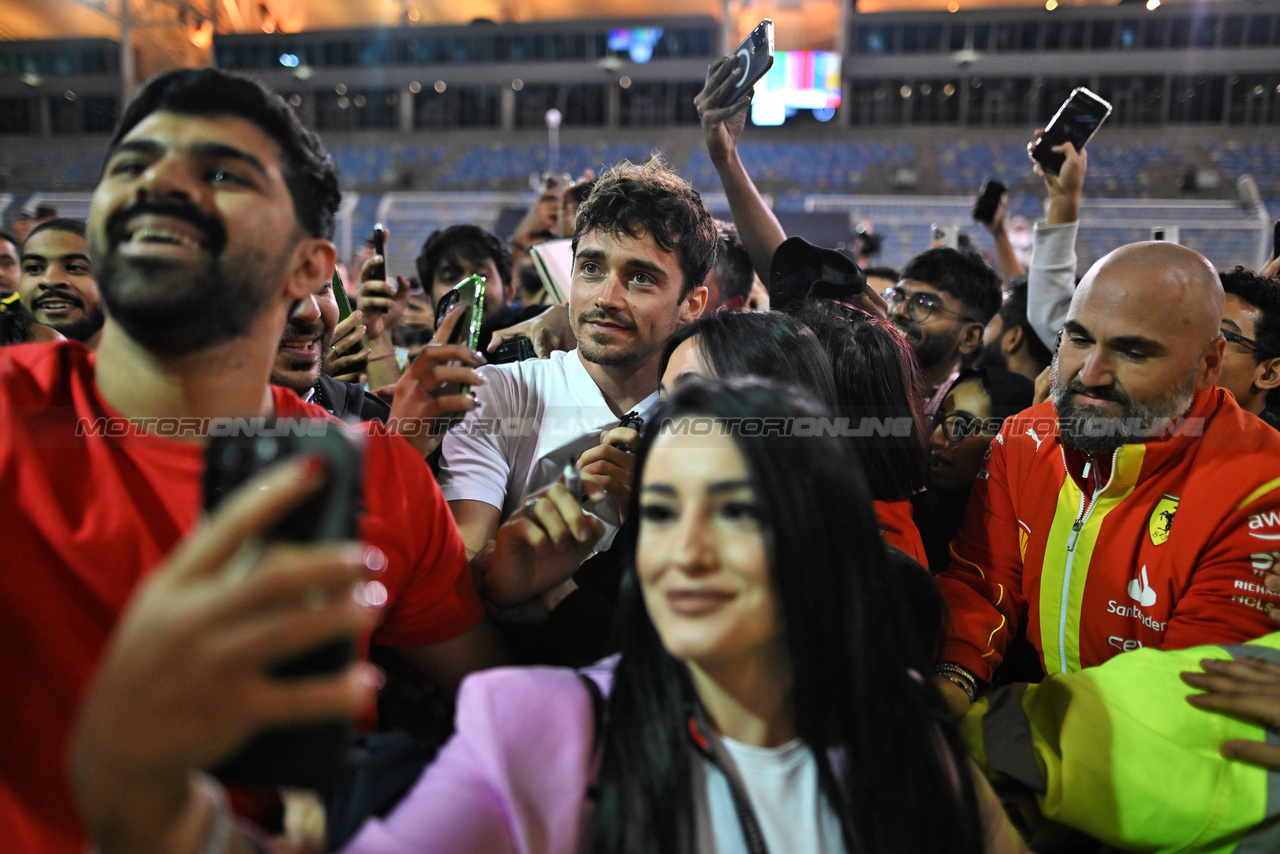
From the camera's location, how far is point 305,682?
722 mm

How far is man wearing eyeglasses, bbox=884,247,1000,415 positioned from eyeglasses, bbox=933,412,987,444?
77 centimetres

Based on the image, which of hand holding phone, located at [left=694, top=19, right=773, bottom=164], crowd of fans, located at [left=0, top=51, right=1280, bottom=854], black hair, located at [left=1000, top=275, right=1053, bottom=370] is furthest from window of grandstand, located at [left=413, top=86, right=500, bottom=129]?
crowd of fans, located at [left=0, top=51, right=1280, bottom=854]

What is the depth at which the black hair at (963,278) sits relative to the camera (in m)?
3.58

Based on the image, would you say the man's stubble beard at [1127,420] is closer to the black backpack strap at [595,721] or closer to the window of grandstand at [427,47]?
the black backpack strap at [595,721]

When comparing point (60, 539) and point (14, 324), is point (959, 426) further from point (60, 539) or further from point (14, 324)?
point (14, 324)

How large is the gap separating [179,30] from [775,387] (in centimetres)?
3078

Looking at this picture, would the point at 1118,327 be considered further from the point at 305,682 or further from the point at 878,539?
the point at 305,682

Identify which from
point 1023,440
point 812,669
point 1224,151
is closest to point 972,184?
point 1224,151

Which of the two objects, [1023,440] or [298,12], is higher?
[298,12]

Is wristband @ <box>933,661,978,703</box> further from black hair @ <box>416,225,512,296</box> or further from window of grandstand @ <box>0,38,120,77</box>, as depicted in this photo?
window of grandstand @ <box>0,38,120,77</box>

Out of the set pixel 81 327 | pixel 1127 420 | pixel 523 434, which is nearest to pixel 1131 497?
pixel 1127 420

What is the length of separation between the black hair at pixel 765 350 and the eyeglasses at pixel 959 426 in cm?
111

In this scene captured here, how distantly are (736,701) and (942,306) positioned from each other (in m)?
2.83

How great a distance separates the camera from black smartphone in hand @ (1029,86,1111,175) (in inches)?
119
